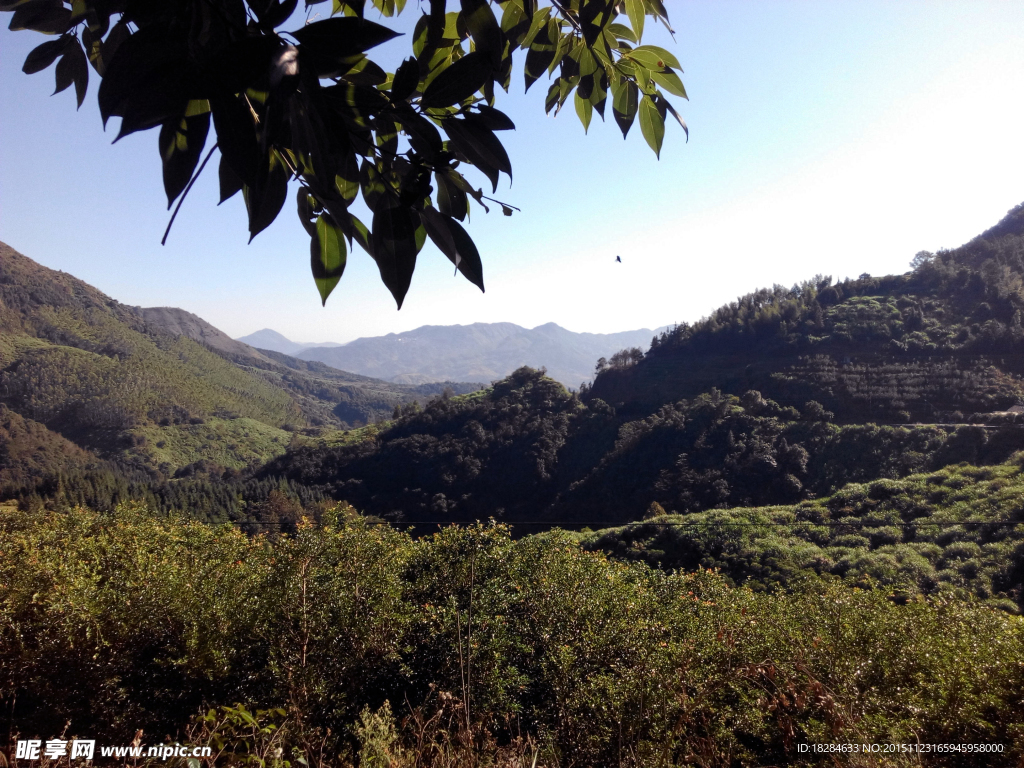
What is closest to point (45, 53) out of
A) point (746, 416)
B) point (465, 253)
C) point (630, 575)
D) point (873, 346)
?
point (465, 253)

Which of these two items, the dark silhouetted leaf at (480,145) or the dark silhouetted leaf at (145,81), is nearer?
the dark silhouetted leaf at (145,81)

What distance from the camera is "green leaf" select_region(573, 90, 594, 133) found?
858 millimetres

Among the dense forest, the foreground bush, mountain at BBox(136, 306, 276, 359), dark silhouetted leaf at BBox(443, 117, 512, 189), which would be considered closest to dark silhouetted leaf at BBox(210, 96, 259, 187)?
dark silhouetted leaf at BBox(443, 117, 512, 189)

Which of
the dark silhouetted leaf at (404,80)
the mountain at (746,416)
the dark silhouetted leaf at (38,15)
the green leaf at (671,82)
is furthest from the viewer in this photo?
the mountain at (746,416)

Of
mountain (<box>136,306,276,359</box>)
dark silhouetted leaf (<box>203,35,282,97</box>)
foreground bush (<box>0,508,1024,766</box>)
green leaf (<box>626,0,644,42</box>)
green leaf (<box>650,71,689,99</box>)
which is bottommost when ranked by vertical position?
foreground bush (<box>0,508,1024,766</box>)

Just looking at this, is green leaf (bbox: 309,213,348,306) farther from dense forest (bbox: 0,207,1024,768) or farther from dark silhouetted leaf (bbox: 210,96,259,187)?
dense forest (bbox: 0,207,1024,768)

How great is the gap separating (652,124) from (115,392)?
8484 centimetres

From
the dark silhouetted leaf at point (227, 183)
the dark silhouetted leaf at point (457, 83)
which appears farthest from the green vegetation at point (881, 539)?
the dark silhouetted leaf at point (227, 183)

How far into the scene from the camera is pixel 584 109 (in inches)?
34.4

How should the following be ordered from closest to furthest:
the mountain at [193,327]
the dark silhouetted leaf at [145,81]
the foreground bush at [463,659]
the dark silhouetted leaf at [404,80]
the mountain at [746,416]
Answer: the dark silhouetted leaf at [145,81] < the dark silhouetted leaf at [404,80] < the foreground bush at [463,659] < the mountain at [746,416] < the mountain at [193,327]

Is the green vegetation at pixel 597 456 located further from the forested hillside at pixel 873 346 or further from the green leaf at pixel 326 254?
the green leaf at pixel 326 254

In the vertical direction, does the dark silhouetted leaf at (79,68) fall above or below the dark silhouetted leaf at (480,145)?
above

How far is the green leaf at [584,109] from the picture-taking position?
33.8 inches

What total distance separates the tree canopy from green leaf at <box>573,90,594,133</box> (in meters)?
0.06
